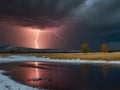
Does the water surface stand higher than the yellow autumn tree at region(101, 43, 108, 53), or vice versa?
the yellow autumn tree at region(101, 43, 108, 53)

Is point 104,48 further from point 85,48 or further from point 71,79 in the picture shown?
point 71,79

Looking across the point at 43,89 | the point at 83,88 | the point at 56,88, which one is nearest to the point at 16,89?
the point at 43,89

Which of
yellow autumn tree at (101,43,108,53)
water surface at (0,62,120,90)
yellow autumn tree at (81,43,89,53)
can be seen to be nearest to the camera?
water surface at (0,62,120,90)

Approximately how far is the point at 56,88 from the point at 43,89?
255 cm

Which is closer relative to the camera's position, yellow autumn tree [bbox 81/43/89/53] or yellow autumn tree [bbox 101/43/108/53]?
yellow autumn tree [bbox 81/43/89/53]

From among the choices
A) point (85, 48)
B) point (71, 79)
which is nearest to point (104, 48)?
point (85, 48)

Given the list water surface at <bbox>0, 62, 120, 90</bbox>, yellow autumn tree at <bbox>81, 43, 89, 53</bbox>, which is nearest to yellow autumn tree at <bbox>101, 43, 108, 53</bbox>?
yellow autumn tree at <bbox>81, 43, 89, 53</bbox>

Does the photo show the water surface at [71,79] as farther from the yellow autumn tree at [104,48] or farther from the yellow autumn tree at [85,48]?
the yellow autumn tree at [104,48]

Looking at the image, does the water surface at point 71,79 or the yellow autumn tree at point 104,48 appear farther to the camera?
the yellow autumn tree at point 104,48

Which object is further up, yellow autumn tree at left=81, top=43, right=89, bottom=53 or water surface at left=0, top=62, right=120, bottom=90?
yellow autumn tree at left=81, top=43, right=89, bottom=53

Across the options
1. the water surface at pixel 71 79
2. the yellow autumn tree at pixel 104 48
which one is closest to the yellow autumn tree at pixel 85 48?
the yellow autumn tree at pixel 104 48

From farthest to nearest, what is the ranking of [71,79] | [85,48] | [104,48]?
[104,48], [85,48], [71,79]

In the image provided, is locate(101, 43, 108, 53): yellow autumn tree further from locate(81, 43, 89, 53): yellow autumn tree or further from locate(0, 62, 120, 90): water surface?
locate(0, 62, 120, 90): water surface

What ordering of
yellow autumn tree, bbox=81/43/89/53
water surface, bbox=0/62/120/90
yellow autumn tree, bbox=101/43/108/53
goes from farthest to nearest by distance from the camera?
1. yellow autumn tree, bbox=101/43/108/53
2. yellow autumn tree, bbox=81/43/89/53
3. water surface, bbox=0/62/120/90
